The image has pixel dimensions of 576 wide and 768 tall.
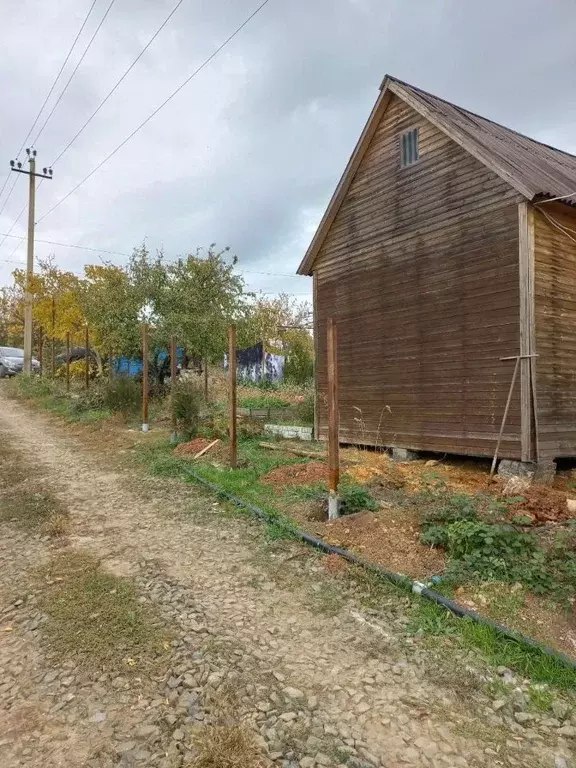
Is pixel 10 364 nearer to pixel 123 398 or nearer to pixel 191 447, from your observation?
pixel 123 398

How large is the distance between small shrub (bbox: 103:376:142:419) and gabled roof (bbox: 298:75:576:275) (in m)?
5.86

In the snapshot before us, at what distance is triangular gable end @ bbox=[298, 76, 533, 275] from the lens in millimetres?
7918

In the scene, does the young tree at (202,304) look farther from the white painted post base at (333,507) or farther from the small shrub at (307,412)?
the white painted post base at (333,507)

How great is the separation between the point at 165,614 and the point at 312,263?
9.44 m

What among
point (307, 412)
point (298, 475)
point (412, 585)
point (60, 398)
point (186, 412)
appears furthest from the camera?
point (60, 398)

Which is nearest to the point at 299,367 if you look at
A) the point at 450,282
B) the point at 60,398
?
the point at 60,398

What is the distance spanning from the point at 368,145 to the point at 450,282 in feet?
12.3

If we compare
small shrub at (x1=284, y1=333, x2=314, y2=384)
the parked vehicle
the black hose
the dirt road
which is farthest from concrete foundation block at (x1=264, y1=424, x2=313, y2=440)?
the parked vehicle

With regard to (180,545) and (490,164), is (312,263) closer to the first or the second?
(490,164)

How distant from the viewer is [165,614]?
3547 millimetres

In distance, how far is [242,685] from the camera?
2.76 m

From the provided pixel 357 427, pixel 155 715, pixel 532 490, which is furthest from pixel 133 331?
pixel 155 715

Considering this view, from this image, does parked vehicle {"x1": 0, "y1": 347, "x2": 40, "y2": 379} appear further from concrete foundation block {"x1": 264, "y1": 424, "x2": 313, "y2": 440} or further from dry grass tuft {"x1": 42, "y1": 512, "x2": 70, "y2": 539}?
dry grass tuft {"x1": 42, "y1": 512, "x2": 70, "y2": 539}

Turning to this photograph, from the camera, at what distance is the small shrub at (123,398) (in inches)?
556
